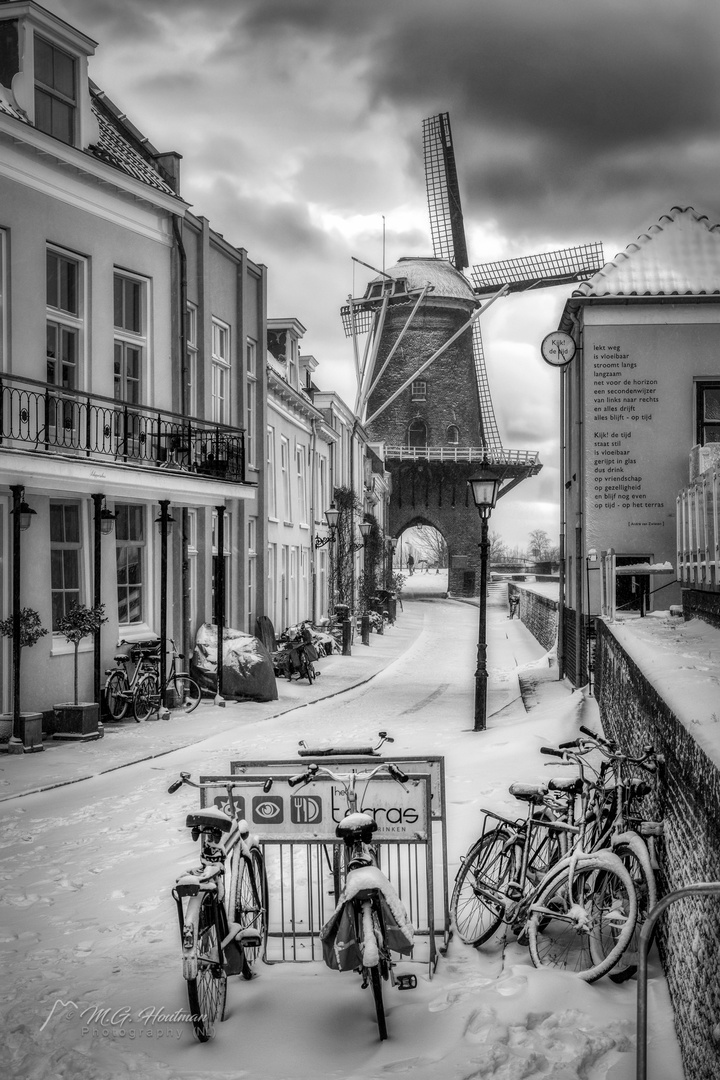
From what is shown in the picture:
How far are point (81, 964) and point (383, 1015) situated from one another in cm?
184

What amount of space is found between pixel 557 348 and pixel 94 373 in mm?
7274

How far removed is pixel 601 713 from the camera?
1138 cm

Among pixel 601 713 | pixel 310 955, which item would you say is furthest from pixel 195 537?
pixel 310 955

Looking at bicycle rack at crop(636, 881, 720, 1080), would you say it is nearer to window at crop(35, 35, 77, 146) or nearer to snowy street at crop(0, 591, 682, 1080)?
snowy street at crop(0, 591, 682, 1080)

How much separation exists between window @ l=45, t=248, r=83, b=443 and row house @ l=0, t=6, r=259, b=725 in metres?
0.03

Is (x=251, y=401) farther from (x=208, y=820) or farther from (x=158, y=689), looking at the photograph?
(x=208, y=820)

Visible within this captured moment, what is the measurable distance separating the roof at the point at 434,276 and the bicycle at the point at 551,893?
159ft

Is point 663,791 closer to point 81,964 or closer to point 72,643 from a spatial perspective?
point 81,964

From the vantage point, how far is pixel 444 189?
2338 inches

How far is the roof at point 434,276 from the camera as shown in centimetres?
5319

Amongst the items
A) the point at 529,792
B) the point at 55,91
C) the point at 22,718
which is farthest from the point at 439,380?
the point at 529,792

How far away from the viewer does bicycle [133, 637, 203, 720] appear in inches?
598

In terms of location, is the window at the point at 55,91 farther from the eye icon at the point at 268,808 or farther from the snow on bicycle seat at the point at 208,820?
the snow on bicycle seat at the point at 208,820

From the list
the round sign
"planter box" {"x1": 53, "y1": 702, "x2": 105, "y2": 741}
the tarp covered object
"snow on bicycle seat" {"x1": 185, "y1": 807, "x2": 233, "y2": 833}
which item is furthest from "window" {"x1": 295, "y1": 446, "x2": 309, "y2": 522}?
"snow on bicycle seat" {"x1": 185, "y1": 807, "x2": 233, "y2": 833}
